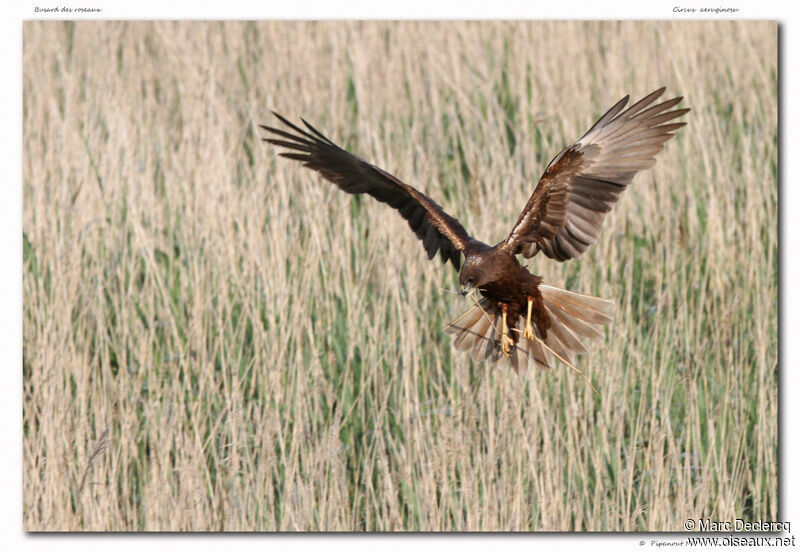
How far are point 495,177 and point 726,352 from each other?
1.43 metres

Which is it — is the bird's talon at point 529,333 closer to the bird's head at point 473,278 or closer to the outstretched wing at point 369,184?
the bird's head at point 473,278

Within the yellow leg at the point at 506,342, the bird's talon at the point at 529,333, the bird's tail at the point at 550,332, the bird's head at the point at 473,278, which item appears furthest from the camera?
the bird's tail at the point at 550,332

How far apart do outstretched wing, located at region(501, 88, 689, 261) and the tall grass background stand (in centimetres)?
57

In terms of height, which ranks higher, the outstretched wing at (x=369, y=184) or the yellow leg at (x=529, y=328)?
the outstretched wing at (x=369, y=184)

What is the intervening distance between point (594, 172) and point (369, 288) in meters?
1.44

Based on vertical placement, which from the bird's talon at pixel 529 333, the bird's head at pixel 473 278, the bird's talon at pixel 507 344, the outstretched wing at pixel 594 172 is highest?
the outstretched wing at pixel 594 172

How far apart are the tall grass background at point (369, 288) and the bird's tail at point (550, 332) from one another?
0.13 meters

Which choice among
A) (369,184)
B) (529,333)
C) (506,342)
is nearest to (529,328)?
(529,333)

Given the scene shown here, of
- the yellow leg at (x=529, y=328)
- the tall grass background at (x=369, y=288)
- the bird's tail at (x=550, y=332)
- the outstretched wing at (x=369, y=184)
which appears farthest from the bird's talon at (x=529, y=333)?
the outstretched wing at (x=369, y=184)

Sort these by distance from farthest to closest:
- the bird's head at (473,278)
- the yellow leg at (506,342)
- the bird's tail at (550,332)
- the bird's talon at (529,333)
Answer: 1. the bird's tail at (550,332)
2. the yellow leg at (506,342)
3. the bird's talon at (529,333)
4. the bird's head at (473,278)

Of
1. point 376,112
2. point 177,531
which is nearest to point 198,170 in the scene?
point 376,112

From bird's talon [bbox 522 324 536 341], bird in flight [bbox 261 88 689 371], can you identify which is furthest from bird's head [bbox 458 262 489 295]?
bird's talon [bbox 522 324 536 341]

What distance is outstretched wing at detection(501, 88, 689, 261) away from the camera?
3777 millimetres

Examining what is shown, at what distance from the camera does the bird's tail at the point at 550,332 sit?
4.17 m
